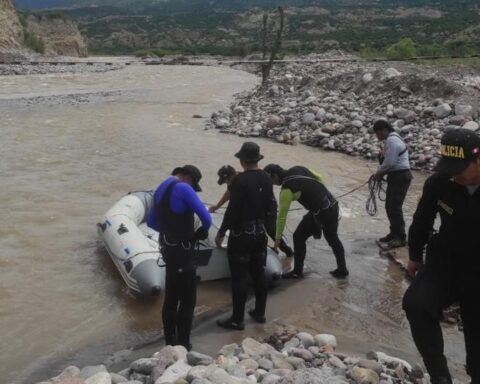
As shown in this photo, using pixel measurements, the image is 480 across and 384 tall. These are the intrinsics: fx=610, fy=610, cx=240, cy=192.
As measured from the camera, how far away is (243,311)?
535 cm

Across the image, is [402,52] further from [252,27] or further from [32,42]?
[252,27]

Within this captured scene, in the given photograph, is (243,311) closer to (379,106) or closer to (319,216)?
(319,216)

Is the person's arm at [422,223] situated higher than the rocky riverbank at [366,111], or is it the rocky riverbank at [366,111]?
the person's arm at [422,223]

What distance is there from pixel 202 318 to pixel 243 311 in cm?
52

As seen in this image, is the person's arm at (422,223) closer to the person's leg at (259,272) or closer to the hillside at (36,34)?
the person's leg at (259,272)

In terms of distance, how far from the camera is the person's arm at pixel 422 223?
335 cm

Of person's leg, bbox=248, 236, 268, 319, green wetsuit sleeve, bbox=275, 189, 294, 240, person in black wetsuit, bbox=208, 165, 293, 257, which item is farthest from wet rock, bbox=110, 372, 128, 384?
green wetsuit sleeve, bbox=275, 189, 294, 240

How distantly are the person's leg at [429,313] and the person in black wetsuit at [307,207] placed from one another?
99.5 inches

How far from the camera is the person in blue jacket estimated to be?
464 centimetres

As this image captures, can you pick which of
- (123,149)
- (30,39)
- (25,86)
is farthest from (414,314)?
(30,39)

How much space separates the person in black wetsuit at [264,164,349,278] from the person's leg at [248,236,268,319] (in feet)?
2.26

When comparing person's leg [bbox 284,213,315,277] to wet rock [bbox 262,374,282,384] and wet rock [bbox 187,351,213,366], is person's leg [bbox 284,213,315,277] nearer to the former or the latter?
wet rock [bbox 187,351,213,366]

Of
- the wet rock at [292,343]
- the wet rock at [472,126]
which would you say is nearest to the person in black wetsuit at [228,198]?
the wet rock at [292,343]

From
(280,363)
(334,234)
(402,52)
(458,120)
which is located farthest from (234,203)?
(402,52)
